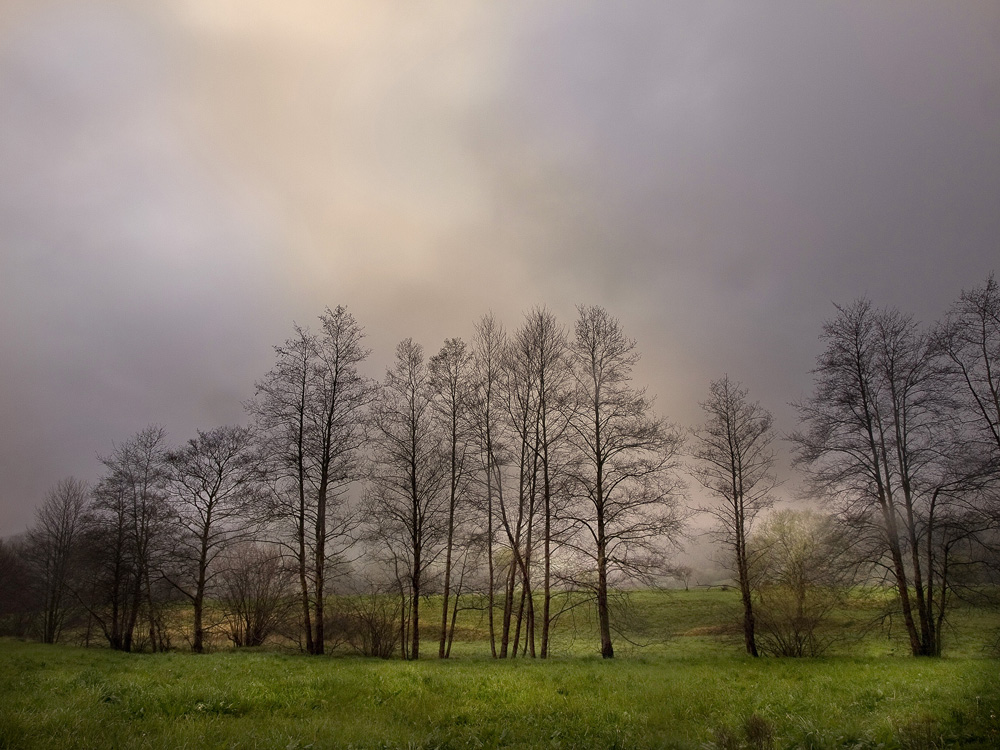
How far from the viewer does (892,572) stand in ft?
67.2

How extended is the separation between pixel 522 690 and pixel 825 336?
21.8 metres

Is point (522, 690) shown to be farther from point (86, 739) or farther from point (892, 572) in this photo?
point (892, 572)

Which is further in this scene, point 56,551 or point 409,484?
point 56,551

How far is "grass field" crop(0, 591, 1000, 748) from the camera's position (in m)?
6.87

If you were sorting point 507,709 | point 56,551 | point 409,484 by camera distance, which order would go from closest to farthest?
point 507,709
point 409,484
point 56,551

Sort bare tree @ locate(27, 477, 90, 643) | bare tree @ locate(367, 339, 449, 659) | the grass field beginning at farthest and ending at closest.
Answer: bare tree @ locate(27, 477, 90, 643)
bare tree @ locate(367, 339, 449, 659)
the grass field

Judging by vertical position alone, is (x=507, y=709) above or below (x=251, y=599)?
above

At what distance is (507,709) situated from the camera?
9594 mm

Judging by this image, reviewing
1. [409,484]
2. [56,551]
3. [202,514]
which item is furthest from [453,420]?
[56,551]

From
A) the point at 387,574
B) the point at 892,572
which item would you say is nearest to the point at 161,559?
the point at 387,574

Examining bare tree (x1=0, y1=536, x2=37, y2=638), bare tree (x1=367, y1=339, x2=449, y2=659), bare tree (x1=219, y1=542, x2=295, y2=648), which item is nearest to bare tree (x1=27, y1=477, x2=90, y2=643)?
bare tree (x1=0, y1=536, x2=37, y2=638)

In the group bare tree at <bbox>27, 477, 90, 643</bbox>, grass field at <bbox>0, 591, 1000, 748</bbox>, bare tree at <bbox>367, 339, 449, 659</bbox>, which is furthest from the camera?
bare tree at <bbox>27, 477, 90, 643</bbox>

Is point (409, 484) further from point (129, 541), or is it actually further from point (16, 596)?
point (16, 596)

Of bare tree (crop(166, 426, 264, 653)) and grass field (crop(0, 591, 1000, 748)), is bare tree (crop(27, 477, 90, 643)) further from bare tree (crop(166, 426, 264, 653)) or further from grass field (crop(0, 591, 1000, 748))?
grass field (crop(0, 591, 1000, 748))
